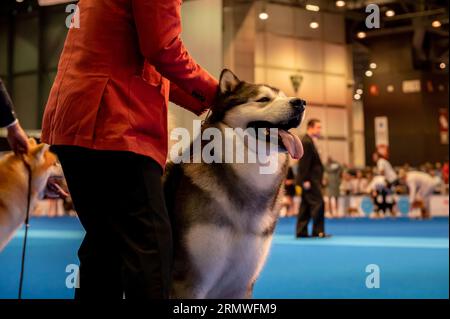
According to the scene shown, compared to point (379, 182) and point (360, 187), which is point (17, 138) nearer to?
point (379, 182)

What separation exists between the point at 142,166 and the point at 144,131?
0.37ft

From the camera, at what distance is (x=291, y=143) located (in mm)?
1898

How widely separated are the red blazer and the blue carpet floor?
2.29 meters

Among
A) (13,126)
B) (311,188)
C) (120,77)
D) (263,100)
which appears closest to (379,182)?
(311,188)

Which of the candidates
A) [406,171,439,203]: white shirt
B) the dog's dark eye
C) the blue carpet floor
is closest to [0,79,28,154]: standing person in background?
the dog's dark eye

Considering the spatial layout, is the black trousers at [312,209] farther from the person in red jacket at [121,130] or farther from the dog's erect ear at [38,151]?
the person in red jacket at [121,130]

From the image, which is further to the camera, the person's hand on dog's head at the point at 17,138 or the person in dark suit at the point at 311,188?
the person in dark suit at the point at 311,188

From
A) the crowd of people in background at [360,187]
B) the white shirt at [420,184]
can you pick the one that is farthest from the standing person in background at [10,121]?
the white shirt at [420,184]

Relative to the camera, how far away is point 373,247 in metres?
7.15

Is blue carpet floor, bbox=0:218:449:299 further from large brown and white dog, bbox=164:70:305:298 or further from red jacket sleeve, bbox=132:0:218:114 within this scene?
red jacket sleeve, bbox=132:0:218:114

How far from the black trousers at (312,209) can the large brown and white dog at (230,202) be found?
21.3ft

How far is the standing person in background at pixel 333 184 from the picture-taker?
50.0 feet

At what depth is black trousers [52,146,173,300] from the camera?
1.50 m

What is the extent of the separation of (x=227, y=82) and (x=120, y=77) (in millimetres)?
521
